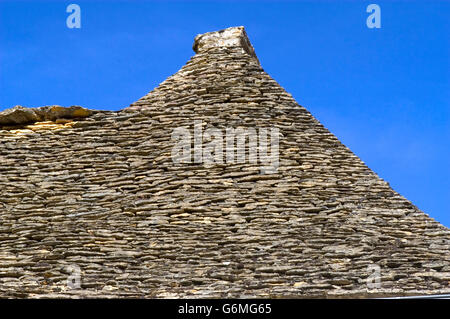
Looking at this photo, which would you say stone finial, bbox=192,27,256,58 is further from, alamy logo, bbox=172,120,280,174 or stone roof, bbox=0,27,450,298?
alamy logo, bbox=172,120,280,174

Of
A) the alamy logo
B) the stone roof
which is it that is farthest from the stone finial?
the alamy logo

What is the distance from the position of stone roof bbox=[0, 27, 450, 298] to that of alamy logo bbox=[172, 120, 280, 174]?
0.32 feet

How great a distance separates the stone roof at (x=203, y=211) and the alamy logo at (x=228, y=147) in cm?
10

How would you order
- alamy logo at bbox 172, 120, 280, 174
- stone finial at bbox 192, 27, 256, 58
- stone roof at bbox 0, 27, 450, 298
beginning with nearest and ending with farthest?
stone roof at bbox 0, 27, 450, 298 < alamy logo at bbox 172, 120, 280, 174 < stone finial at bbox 192, 27, 256, 58

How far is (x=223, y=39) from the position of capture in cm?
1778

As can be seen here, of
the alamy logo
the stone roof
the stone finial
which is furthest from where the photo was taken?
the stone finial

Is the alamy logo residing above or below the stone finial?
below

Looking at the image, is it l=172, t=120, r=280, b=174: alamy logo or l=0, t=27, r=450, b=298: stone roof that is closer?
l=0, t=27, r=450, b=298: stone roof

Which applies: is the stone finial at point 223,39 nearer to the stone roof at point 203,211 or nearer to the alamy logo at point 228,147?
the stone roof at point 203,211

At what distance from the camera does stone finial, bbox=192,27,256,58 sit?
17.6m

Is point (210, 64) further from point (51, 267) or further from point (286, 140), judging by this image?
point (51, 267)

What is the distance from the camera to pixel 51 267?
12836mm

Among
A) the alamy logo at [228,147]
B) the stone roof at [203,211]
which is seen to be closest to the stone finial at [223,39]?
the stone roof at [203,211]

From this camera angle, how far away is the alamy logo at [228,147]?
14758 mm
